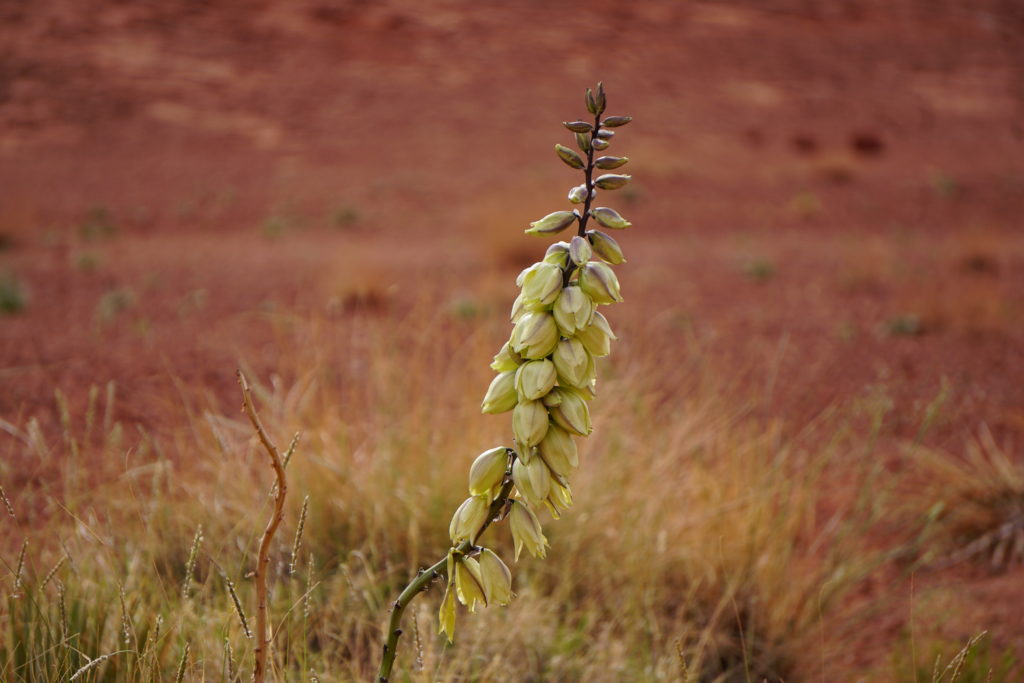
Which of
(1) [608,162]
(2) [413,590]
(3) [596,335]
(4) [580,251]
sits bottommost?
(2) [413,590]

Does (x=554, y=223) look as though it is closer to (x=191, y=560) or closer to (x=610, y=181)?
(x=610, y=181)

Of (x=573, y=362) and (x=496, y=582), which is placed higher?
(x=573, y=362)

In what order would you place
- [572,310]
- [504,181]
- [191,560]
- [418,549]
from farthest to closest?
1. [504,181]
2. [418,549]
3. [191,560]
4. [572,310]

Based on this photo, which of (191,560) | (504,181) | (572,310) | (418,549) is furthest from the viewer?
(504,181)

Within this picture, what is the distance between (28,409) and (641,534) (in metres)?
2.38

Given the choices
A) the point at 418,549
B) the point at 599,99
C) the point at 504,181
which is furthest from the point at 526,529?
the point at 504,181

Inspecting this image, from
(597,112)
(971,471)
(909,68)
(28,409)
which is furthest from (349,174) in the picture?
(909,68)

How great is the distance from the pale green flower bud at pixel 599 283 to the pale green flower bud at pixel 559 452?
0.21m

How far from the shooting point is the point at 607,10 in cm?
2453

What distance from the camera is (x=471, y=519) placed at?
1175mm

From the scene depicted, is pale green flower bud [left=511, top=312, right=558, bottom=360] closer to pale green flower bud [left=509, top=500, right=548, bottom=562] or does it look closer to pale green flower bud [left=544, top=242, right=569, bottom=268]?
pale green flower bud [left=544, top=242, right=569, bottom=268]

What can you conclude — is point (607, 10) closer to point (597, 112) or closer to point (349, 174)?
point (349, 174)

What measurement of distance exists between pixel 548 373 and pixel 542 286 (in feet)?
0.40

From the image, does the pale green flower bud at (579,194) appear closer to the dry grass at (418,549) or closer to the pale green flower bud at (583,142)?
the pale green flower bud at (583,142)
